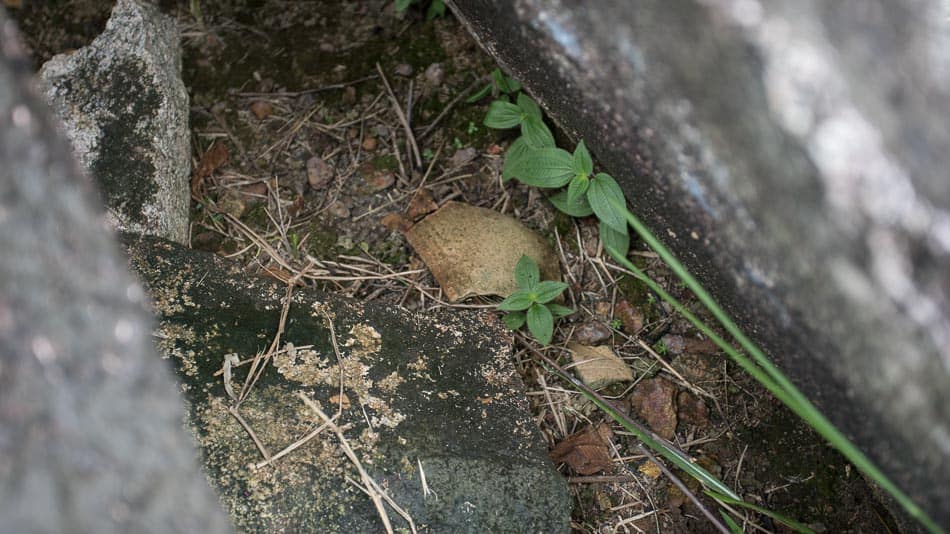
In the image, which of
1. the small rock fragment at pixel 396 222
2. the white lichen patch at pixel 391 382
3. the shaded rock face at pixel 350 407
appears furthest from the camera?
the small rock fragment at pixel 396 222

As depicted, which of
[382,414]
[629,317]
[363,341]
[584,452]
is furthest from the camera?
[629,317]

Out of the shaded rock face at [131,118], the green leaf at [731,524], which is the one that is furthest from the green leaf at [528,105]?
the green leaf at [731,524]

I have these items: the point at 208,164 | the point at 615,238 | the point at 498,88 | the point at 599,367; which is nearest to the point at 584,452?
the point at 599,367

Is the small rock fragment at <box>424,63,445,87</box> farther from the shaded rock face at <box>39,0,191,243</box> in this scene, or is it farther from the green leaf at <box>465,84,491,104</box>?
the shaded rock face at <box>39,0,191,243</box>

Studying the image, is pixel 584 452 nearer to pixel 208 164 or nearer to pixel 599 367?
pixel 599 367

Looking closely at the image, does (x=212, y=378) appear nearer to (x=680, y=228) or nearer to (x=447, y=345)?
(x=447, y=345)

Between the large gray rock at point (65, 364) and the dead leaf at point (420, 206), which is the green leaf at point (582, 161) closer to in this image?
the dead leaf at point (420, 206)

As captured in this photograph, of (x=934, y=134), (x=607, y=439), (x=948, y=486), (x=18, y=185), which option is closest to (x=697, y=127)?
(x=934, y=134)
